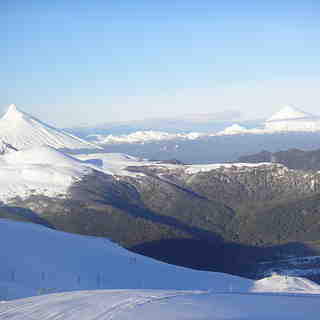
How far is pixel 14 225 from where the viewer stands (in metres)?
72.2

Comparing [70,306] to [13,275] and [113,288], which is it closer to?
[13,275]

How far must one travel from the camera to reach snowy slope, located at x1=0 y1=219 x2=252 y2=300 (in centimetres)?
4762

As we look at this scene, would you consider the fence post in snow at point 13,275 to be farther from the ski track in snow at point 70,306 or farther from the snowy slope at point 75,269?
the ski track in snow at point 70,306

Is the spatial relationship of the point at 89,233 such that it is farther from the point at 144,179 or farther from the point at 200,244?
the point at 144,179

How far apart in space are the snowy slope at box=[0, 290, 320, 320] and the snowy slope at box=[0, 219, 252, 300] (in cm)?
1703

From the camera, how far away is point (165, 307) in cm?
2184

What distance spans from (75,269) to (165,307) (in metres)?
35.5

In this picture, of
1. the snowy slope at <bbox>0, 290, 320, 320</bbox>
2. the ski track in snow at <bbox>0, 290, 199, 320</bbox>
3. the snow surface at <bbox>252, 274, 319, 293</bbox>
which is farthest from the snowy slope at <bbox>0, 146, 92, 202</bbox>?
the snowy slope at <bbox>0, 290, 320, 320</bbox>

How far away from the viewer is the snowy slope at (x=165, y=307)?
20.6 m

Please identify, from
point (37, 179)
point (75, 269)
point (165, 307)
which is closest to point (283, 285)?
point (75, 269)

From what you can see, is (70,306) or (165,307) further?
(70,306)

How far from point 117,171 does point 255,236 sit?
69.9 meters

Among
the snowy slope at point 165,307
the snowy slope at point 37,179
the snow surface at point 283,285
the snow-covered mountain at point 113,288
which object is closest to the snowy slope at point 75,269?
the snow-covered mountain at point 113,288

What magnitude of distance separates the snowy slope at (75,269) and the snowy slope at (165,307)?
55.9 ft
